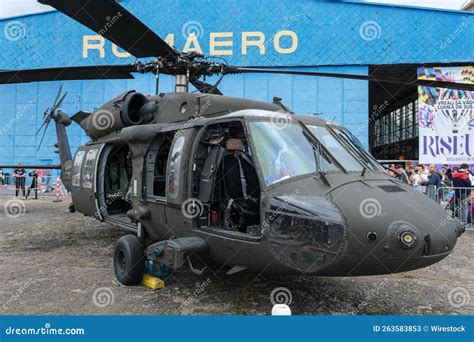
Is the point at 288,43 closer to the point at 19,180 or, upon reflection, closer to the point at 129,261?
the point at 19,180

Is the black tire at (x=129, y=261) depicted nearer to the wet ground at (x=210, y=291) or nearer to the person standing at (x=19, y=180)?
the wet ground at (x=210, y=291)

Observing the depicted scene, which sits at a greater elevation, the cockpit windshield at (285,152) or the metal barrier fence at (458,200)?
the cockpit windshield at (285,152)

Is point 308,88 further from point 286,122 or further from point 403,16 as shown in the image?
point 286,122

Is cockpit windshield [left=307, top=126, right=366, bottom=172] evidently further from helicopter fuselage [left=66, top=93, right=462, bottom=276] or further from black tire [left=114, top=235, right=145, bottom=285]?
black tire [left=114, top=235, right=145, bottom=285]

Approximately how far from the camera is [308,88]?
66.0 ft

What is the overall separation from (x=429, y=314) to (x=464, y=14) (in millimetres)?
18845

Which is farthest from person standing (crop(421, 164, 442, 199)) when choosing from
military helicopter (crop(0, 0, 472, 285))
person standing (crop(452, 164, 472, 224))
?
military helicopter (crop(0, 0, 472, 285))

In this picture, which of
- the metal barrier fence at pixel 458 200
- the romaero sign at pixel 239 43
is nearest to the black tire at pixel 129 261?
the metal barrier fence at pixel 458 200

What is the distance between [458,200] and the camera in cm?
978

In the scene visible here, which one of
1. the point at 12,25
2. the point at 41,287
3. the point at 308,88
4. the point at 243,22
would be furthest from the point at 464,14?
the point at 12,25

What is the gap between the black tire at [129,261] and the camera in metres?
4.82

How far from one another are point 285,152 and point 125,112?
3167 mm

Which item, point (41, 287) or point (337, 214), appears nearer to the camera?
point (337, 214)

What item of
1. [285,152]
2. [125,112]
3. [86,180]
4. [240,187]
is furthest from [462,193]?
[86,180]
